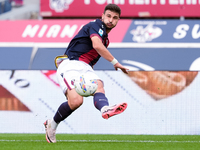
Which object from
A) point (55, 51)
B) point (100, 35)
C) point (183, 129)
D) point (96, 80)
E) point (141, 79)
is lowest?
point (55, 51)

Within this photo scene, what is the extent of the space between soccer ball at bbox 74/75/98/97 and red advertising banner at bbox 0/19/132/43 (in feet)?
24.5

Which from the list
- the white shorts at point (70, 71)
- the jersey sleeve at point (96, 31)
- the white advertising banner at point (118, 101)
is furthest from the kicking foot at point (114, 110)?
the white advertising banner at point (118, 101)

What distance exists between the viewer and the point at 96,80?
187 inches

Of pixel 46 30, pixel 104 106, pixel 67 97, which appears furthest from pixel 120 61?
pixel 104 106

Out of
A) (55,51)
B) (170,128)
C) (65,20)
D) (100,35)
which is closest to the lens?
(100,35)

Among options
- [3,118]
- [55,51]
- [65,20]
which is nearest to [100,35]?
[3,118]

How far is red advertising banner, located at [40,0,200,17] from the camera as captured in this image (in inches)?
497

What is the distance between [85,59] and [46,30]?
7.71 metres

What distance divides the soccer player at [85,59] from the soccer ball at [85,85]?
0.04 metres

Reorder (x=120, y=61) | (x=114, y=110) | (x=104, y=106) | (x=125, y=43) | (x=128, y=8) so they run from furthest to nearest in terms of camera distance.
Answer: (x=128, y=8), (x=125, y=43), (x=120, y=61), (x=104, y=106), (x=114, y=110)

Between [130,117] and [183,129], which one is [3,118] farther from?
[183,129]

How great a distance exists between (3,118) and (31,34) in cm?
591

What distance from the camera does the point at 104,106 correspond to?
443cm

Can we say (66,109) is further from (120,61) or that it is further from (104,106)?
A: (120,61)
